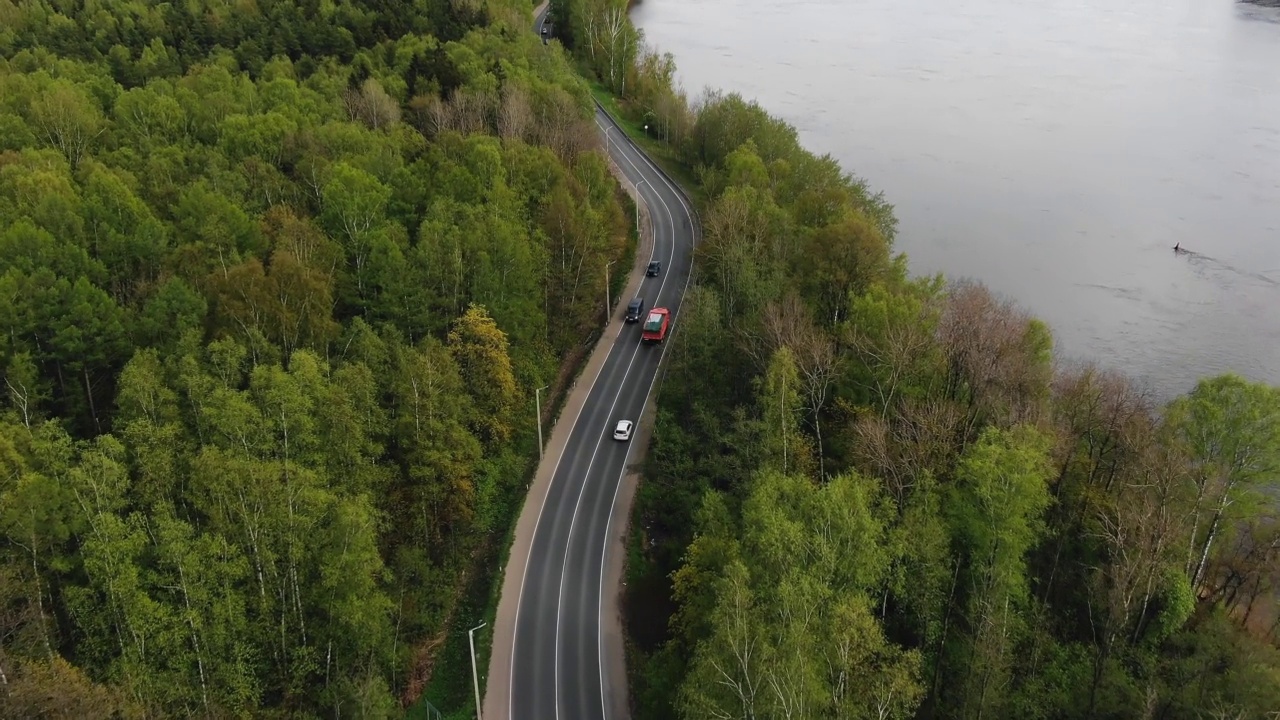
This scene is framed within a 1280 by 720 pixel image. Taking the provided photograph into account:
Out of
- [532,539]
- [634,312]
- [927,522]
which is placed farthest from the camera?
[634,312]

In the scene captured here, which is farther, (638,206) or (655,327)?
(638,206)

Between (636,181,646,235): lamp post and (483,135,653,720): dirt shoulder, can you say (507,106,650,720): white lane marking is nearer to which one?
(483,135,653,720): dirt shoulder

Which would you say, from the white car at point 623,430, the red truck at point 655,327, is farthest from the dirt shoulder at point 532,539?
the red truck at point 655,327

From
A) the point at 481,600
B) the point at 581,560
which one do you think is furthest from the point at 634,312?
the point at 481,600

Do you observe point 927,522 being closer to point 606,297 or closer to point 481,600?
point 481,600

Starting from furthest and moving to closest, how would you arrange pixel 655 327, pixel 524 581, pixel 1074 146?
pixel 1074 146, pixel 655 327, pixel 524 581

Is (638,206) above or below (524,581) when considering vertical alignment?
above

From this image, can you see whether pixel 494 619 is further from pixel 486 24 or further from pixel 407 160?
pixel 486 24

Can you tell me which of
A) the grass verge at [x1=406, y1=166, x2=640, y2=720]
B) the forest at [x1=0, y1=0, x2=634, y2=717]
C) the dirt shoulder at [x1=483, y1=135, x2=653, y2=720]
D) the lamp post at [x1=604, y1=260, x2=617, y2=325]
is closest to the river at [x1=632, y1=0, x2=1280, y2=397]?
the lamp post at [x1=604, y1=260, x2=617, y2=325]
